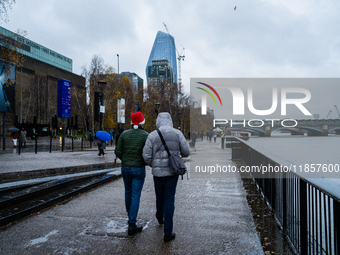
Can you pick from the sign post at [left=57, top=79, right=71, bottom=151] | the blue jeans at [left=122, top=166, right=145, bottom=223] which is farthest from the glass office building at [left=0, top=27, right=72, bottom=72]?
the blue jeans at [left=122, top=166, right=145, bottom=223]

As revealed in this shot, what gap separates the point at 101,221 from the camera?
537cm

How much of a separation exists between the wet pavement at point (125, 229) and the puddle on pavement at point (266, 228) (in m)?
0.11

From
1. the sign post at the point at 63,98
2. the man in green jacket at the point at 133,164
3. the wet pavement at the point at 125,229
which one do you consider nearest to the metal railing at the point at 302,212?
the wet pavement at the point at 125,229

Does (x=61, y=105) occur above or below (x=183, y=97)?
below

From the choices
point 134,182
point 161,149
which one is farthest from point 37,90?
point 161,149

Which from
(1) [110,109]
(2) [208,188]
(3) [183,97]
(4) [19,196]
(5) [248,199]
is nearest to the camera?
(4) [19,196]

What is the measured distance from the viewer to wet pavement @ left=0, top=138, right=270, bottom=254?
4129 millimetres

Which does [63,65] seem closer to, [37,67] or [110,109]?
[37,67]

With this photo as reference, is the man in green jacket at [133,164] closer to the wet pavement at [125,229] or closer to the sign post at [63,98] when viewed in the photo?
the wet pavement at [125,229]

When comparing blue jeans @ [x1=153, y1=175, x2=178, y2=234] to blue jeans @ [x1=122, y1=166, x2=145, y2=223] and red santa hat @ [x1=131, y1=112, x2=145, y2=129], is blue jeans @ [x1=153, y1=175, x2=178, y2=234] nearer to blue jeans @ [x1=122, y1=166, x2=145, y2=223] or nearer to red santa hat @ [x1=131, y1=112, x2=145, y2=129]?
blue jeans @ [x1=122, y1=166, x2=145, y2=223]

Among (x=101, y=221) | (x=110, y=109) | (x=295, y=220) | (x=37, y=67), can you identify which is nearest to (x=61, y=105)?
(x=110, y=109)

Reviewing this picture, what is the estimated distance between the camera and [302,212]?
3811mm

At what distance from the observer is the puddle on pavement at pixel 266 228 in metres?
4.13

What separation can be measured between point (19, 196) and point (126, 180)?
3.00 meters
